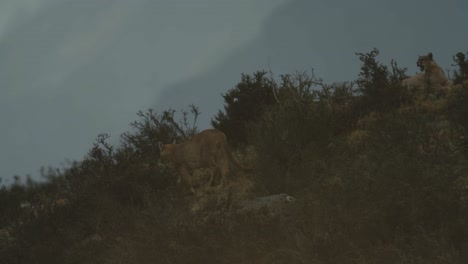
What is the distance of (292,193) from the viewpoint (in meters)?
15.4

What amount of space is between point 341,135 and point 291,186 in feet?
14.3

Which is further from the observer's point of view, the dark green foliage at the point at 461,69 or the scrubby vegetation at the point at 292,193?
the dark green foliage at the point at 461,69

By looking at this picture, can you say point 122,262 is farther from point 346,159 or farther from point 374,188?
point 346,159

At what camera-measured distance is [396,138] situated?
46.9 ft

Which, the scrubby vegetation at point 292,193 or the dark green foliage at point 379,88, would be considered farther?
the dark green foliage at point 379,88

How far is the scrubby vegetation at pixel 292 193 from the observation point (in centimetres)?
1045

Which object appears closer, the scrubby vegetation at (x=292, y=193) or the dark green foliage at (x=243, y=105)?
the scrubby vegetation at (x=292, y=193)

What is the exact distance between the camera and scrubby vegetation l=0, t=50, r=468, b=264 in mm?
10453

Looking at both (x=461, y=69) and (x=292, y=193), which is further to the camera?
(x=461, y=69)

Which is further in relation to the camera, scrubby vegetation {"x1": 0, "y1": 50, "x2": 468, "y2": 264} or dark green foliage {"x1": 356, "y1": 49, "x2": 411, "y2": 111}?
dark green foliage {"x1": 356, "y1": 49, "x2": 411, "y2": 111}

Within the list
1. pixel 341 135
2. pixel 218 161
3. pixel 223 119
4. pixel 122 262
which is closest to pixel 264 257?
pixel 122 262

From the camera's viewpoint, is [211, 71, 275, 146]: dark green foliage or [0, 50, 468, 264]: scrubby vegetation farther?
[211, 71, 275, 146]: dark green foliage

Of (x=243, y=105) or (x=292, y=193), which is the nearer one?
(x=292, y=193)

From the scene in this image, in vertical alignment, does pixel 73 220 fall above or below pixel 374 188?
above
